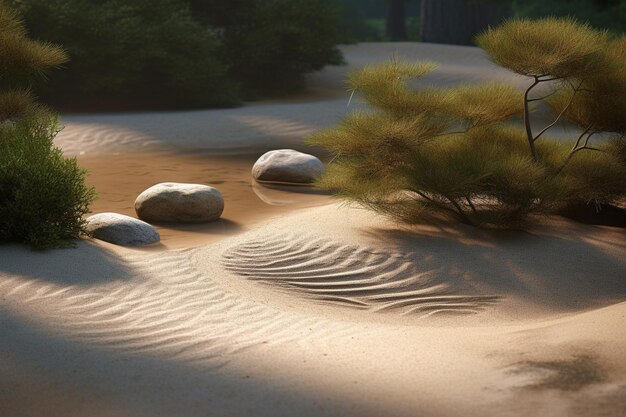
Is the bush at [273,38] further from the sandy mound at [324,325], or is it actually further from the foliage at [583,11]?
the sandy mound at [324,325]

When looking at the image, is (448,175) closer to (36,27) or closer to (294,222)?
(294,222)

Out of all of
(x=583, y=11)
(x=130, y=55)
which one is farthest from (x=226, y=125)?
(x=583, y=11)

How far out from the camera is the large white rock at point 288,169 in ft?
40.8

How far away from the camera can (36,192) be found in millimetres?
7973

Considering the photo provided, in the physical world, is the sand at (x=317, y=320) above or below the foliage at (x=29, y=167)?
below

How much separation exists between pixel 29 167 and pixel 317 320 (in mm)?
2960

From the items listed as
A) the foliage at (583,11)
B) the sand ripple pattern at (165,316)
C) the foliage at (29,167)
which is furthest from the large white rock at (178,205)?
the foliage at (583,11)

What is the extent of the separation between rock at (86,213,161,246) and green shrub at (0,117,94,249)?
0.71ft

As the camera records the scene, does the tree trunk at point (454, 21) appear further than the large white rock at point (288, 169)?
Yes

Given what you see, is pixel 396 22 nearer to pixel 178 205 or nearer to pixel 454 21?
pixel 454 21

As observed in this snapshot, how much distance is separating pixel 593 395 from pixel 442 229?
403 centimetres

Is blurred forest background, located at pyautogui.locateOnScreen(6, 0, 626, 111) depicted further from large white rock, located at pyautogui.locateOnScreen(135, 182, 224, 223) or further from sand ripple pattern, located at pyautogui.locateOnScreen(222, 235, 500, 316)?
sand ripple pattern, located at pyautogui.locateOnScreen(222, 235, 500, 316)

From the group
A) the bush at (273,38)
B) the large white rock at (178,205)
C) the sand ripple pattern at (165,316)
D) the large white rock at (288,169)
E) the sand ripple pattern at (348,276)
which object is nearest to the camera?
the sand ripple pattern at (165,316)

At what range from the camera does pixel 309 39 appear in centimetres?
2123
